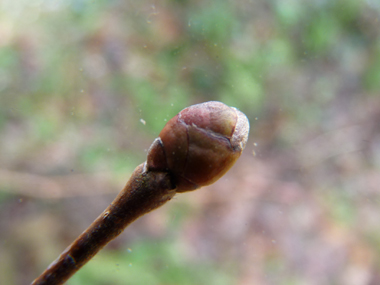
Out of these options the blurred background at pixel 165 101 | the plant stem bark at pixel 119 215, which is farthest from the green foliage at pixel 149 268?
the plant stem bark at pixel 119 215

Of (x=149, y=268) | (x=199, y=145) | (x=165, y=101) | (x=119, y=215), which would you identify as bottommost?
(x=149, y=268)

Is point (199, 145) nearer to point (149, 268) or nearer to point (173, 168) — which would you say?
point (173, 168)

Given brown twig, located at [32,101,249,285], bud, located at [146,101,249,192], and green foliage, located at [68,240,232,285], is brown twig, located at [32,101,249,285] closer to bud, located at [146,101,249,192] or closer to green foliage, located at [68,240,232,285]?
bud, located at [146,101,249,192]

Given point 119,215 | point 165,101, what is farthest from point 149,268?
point 119,215

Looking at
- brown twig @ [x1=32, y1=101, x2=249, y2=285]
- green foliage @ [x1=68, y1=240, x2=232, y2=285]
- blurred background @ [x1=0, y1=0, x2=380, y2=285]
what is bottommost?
green foliage @ [x1=68, y1=240, x2=232, y2=285]

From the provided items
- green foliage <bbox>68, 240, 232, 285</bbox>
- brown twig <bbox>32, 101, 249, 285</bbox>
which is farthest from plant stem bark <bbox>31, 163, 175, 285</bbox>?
green foliage <bbox>68, 240, 232, 285</bbox>

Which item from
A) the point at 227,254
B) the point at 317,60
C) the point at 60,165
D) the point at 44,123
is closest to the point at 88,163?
the point at 60,165
